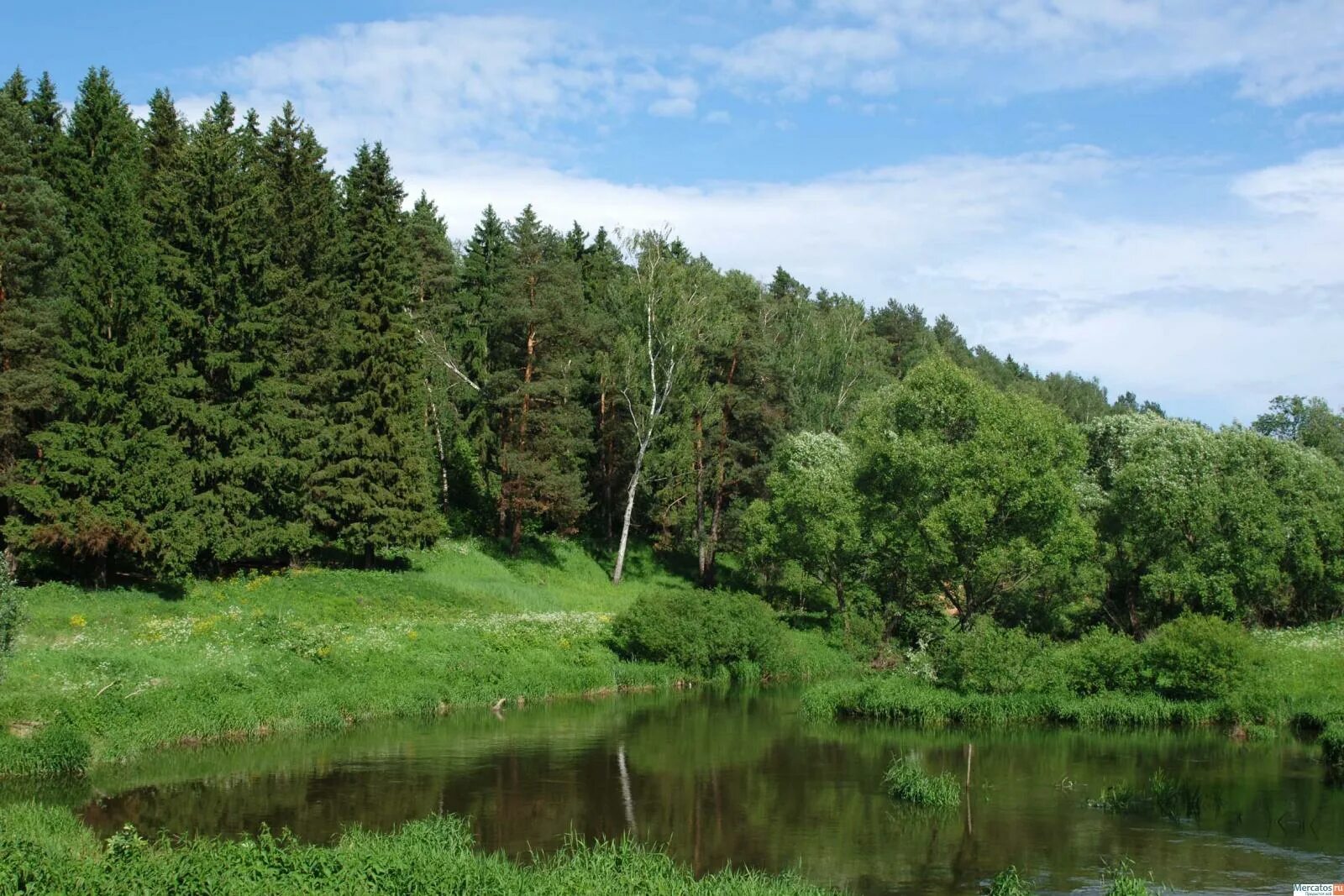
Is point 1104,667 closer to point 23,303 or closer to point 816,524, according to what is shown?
point 816,524

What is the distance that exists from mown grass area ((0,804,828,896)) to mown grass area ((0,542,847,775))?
9817 millimetres

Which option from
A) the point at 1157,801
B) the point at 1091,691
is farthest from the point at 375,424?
the point at 1157,801

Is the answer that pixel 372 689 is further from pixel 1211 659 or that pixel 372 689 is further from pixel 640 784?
pixel 1211 659

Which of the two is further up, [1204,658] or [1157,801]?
[1204,658]

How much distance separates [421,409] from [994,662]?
30.6 m

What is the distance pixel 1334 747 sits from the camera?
29578 millimetres

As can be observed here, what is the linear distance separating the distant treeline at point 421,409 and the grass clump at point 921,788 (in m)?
15.5

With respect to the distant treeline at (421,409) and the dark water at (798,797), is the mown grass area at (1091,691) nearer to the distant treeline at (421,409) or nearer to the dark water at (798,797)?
the dark water at (798,797)

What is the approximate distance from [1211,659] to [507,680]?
24011mm

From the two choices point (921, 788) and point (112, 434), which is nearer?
point (921, 788)

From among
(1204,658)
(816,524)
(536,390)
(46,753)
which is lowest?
(46,753)

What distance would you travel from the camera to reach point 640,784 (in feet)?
92.1

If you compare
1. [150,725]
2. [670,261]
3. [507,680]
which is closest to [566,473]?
[670,261]

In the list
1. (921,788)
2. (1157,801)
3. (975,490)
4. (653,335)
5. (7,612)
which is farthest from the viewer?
(653,335)
